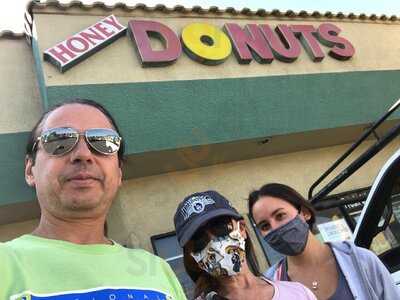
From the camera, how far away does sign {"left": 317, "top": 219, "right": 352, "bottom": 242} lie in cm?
638

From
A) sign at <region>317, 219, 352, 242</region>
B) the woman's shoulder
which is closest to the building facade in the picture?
sign at <region>317, 219, 352, 242</region>

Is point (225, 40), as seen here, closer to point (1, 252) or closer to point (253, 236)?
point (253, 236)

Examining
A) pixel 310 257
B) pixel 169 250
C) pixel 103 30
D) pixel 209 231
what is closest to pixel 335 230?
pixel 169 250

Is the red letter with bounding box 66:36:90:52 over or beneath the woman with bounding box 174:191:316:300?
over

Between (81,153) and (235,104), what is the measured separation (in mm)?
4717

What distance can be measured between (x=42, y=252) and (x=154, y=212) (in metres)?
4.53

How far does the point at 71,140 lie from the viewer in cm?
161

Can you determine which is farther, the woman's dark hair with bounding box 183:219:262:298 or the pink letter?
the pink letter

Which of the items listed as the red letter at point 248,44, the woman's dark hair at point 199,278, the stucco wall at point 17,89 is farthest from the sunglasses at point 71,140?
the red letter at point 248,44

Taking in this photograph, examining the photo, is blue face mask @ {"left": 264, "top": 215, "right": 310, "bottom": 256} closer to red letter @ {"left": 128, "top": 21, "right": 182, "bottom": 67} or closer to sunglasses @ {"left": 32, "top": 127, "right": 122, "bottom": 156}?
sunglasses @ {"left": 32, "top": 127, "right": 122, "bottom": 156}

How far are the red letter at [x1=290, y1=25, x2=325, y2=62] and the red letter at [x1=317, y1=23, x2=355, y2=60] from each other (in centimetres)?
18

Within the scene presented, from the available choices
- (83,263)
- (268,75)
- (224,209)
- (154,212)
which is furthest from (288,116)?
(83,263)

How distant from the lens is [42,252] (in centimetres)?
138

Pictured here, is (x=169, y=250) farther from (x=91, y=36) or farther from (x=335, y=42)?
(x=335, y=42)
